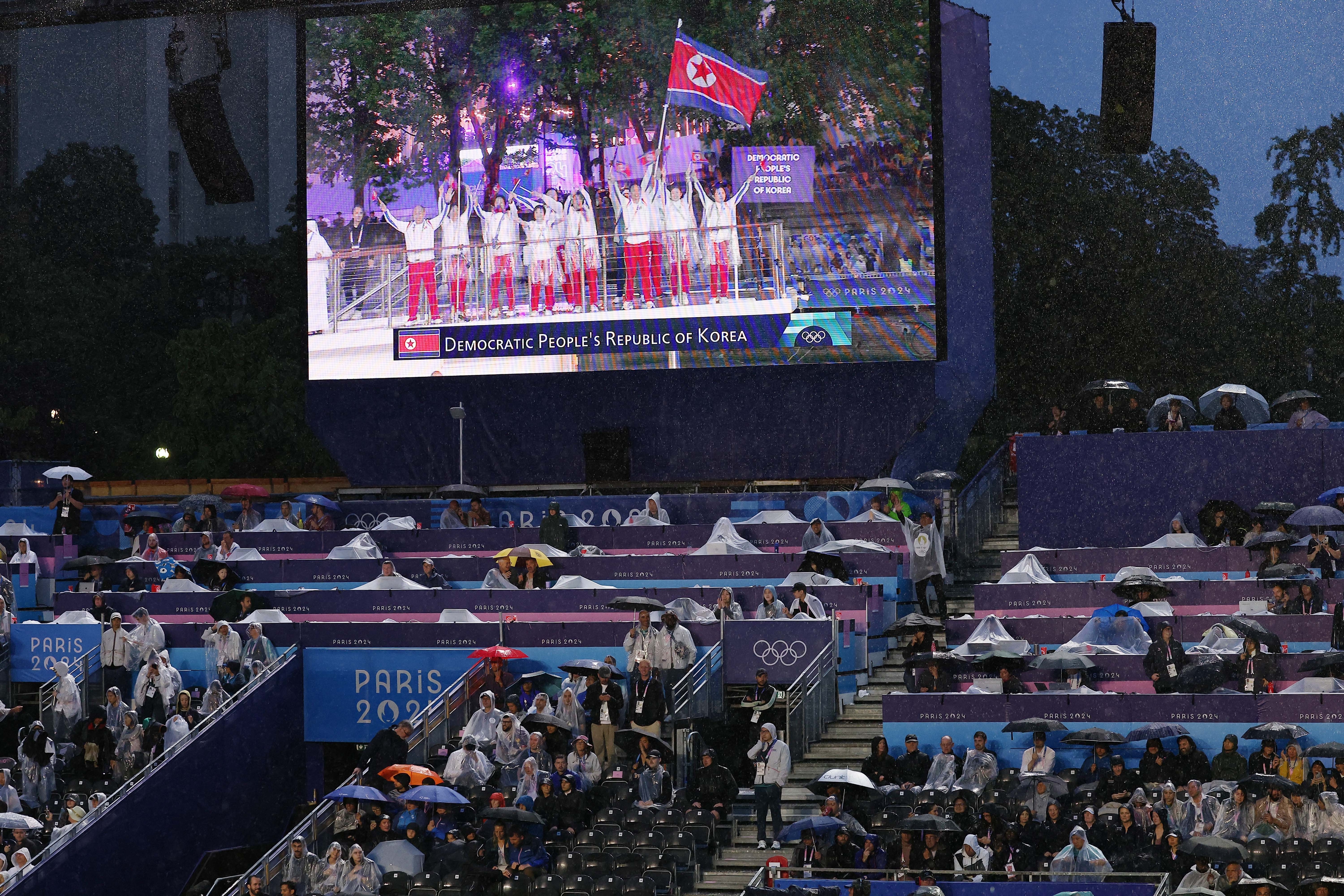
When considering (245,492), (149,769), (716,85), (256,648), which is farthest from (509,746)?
(716,85)

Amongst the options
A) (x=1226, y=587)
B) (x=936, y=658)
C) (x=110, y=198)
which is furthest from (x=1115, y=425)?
(x=110, y=198)

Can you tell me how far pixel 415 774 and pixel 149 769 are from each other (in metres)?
3.25

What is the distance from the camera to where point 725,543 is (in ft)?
79.0

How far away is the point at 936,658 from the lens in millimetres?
18547

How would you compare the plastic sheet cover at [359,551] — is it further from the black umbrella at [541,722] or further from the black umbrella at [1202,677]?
the black umbrella at [1202,677]

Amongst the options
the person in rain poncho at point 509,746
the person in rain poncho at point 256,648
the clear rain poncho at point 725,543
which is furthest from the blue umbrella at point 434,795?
the clear rain poncho at point 725,543

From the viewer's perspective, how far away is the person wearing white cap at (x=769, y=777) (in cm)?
A: 1708

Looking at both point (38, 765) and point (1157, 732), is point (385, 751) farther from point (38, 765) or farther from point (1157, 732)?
point (1157, 732)

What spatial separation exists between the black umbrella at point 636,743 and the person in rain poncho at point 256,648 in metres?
4.64

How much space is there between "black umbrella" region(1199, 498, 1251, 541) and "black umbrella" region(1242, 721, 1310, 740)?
715 centimetres

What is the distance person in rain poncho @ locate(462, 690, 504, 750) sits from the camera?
18797 mm

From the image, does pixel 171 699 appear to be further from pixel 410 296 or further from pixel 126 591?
pixel 410 296

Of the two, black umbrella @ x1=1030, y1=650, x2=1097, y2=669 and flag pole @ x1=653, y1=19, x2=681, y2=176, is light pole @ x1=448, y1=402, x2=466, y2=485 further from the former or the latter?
black umbrella @ x1=1030, y1=650, x2=1097, y2=669

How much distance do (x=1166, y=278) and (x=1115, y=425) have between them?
534 inches
